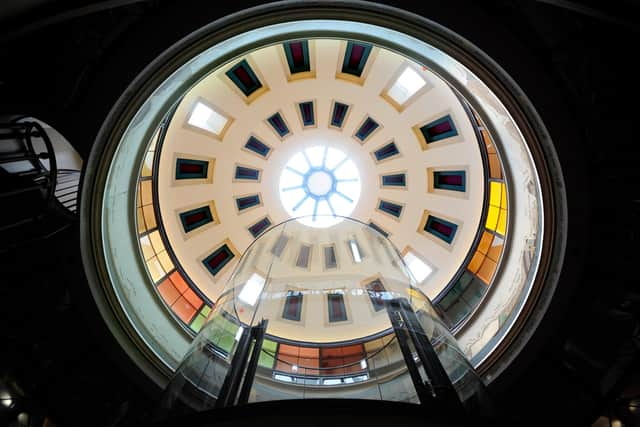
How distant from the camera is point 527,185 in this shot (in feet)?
27.5

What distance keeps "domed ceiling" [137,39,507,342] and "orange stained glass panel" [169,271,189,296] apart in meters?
0.08

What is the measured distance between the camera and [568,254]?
7074mm

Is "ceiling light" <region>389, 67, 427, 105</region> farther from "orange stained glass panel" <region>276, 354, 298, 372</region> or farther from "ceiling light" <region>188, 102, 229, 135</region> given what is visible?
"orange stained glass panel" <region>276, 354, 298, 372</region>

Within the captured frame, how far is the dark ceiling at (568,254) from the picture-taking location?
507 cm

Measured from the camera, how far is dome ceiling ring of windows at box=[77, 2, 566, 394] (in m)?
5.95

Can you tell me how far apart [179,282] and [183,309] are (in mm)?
1417

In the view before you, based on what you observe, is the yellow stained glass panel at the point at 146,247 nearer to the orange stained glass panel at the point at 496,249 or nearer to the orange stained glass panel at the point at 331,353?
the orange stained glass panel at the point at 331,353

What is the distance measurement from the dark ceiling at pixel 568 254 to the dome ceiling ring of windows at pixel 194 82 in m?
0.36

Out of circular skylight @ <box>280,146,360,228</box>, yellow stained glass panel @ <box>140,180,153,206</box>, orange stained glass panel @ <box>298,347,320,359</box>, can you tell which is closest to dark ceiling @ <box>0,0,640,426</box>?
orange stained glass panel @ <box>298,347,320,359</box>

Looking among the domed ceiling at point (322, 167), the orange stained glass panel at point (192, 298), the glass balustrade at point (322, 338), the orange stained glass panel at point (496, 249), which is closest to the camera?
A: the glass balustrade at point (322, 338)

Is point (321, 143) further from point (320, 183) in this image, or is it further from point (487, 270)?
point (487, 270)

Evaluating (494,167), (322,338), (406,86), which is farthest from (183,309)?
(406,86)

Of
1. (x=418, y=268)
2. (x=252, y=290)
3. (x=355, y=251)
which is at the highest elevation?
(x=355, y=251)

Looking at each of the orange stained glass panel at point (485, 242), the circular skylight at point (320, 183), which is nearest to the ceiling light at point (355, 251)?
the orange stained glass panel at point (485, 242)
